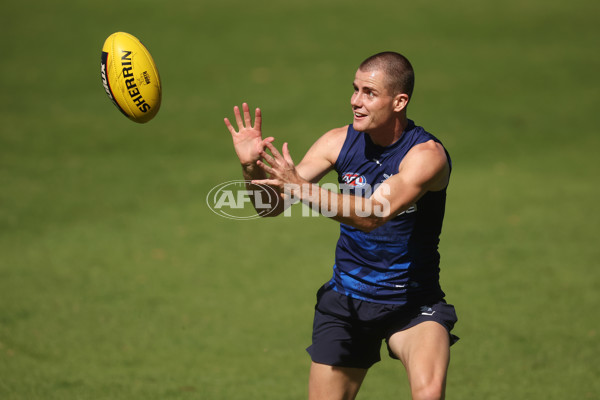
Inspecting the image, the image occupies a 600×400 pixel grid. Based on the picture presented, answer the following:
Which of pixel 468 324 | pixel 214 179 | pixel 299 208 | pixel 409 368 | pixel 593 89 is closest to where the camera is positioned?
pixel 409 368

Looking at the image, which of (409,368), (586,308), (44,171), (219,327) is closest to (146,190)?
(44,171)

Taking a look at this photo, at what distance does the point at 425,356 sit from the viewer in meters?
4.67

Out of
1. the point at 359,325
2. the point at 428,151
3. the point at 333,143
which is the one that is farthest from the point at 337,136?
the point at 359,325

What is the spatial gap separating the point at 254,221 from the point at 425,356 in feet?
23.2

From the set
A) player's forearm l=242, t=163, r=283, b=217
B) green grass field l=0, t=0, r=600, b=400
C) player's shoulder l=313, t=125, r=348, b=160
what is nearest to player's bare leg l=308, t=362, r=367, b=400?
player's forearm l=242, t=163, r=283, b=217

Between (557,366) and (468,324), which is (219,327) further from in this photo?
(557,366)

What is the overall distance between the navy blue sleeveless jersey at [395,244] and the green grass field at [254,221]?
220 centimetres

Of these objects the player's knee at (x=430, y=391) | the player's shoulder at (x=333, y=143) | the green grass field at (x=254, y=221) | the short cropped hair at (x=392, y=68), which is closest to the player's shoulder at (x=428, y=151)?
the short cropped hair at (x=392, y=68)

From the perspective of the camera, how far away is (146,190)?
12.3 meters

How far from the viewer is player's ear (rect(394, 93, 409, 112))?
5.08 metres

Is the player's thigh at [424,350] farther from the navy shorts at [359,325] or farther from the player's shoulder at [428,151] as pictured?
the player's shoulder at [428,151]

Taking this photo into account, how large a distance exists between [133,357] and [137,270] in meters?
2.23

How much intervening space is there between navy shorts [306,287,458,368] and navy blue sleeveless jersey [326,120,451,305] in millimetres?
68

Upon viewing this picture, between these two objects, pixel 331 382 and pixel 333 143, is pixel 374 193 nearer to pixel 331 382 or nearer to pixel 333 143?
pixel 333 143
